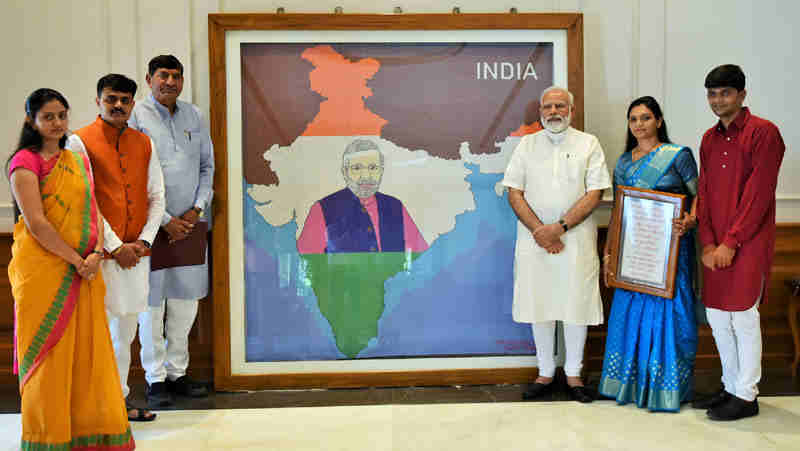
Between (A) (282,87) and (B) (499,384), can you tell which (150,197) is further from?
(B) (499,384)

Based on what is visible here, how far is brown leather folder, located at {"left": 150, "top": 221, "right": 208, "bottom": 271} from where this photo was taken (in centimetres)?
339

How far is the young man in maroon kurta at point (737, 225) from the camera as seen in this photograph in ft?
10.1

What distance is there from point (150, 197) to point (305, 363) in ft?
4.37

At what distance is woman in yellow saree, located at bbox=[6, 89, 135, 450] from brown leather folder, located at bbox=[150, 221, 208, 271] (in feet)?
2.43

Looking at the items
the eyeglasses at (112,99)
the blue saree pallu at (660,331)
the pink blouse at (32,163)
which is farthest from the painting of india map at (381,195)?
A: the pink blouse at (32,163)

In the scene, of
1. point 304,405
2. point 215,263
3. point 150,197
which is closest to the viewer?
point 150,197

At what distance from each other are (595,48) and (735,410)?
7.38 feet

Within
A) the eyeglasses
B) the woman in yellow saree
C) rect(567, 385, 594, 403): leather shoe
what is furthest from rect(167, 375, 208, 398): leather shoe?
rect(567, 385, 594, 403): leather shoe

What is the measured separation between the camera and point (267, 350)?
12.3 feet

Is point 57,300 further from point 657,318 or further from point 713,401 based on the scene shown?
point 713,401

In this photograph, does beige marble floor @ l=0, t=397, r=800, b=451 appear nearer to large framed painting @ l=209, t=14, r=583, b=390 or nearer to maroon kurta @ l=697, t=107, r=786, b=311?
large framed painting @ l=209, t=14, r=583, b=390

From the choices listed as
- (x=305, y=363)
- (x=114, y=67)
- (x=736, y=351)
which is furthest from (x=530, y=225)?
(x=114, y=67)

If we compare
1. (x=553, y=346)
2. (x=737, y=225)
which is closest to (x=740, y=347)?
(x=737, y=225)

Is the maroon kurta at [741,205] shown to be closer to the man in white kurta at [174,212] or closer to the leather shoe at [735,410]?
the leather shoe at [735,410]
